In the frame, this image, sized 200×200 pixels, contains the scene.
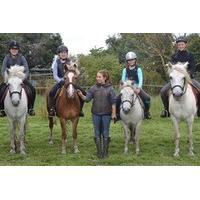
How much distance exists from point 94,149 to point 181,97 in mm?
2510

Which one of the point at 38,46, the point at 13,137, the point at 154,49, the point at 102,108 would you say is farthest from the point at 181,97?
the point at 38,46

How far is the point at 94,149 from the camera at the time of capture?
9867mm

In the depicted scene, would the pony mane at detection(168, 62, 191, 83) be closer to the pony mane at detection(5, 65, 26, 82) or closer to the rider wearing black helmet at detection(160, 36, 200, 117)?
the rider wearing black helmet at detection(160, 36, 200, 117)

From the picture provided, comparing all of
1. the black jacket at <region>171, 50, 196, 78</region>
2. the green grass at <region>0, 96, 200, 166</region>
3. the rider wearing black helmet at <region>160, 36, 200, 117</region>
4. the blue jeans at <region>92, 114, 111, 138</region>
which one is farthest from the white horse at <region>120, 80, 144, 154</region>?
the black jacket at <region>171, 50, 196, 78</region>

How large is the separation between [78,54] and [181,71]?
2017 centimetres

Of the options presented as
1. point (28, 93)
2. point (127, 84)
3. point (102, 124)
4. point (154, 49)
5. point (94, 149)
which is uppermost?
point (154, 49)

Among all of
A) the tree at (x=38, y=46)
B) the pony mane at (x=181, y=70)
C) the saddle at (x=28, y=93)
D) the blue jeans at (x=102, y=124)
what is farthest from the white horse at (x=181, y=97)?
the tree at (x=38, y=46)

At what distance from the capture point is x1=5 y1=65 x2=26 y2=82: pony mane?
8812mm

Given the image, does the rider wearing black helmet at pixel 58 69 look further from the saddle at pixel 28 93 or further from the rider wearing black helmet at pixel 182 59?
the rider wearing black helmet at pixel 182 59

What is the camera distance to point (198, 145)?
1040 centimetres

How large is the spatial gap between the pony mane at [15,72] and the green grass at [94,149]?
178 cm

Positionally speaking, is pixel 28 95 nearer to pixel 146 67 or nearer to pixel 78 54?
pixel 146 67

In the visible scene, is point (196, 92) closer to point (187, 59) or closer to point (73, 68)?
point (187, 59)

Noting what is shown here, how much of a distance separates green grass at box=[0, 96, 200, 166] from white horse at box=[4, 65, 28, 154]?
681 millimetres
